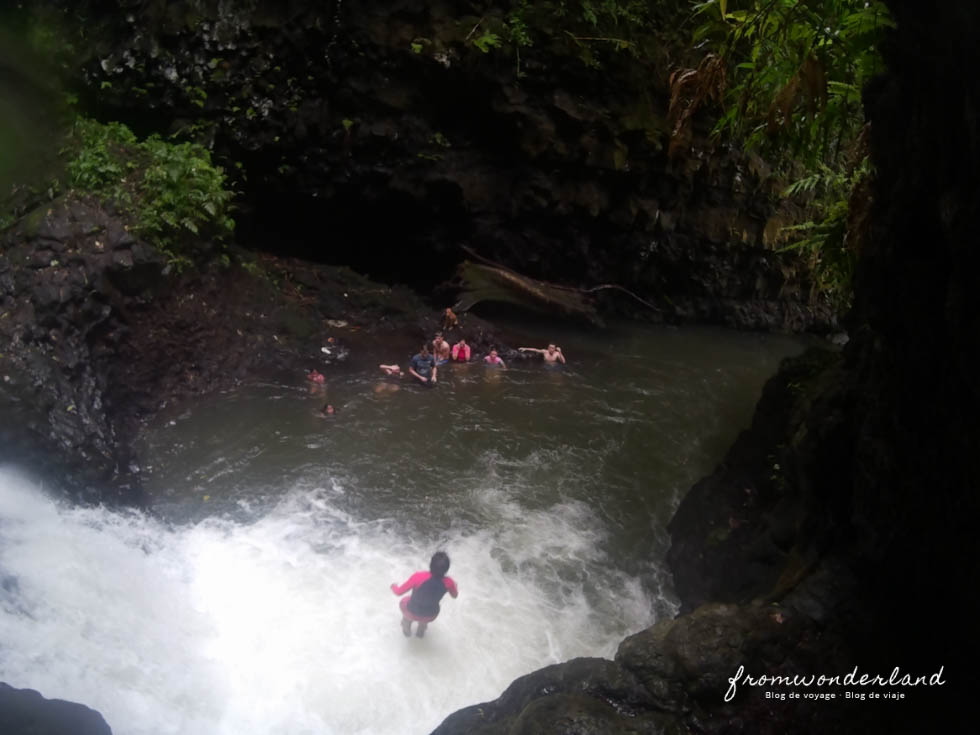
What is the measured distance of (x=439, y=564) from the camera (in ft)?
19.5

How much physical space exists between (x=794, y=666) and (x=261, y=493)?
5.65 m

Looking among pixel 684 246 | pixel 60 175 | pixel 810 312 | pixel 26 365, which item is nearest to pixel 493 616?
pixel 26 365

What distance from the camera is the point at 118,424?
8.06 metres

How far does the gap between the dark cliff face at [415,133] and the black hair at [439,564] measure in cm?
833

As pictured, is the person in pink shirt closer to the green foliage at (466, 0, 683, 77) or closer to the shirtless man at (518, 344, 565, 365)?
the shirtless man at (518, 344, 565, 365)

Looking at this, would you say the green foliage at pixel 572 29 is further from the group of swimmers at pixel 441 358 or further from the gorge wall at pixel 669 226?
the group of swimmers at pixel 441 358

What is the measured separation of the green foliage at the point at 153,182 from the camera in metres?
9.19

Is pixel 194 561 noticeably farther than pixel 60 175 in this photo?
No

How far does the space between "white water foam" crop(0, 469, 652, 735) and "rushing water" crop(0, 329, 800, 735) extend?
0.7 inches

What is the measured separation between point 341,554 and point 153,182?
6.04 metres

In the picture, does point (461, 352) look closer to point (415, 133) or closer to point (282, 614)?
point (415, 133)

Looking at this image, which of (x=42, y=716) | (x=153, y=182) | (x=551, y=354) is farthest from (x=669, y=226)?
(x=42, y=716)

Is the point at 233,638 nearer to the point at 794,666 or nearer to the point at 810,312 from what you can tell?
the point at 794,666

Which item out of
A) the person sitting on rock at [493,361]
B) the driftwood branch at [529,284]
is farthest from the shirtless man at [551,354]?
the driftwood branch at [529,284]
